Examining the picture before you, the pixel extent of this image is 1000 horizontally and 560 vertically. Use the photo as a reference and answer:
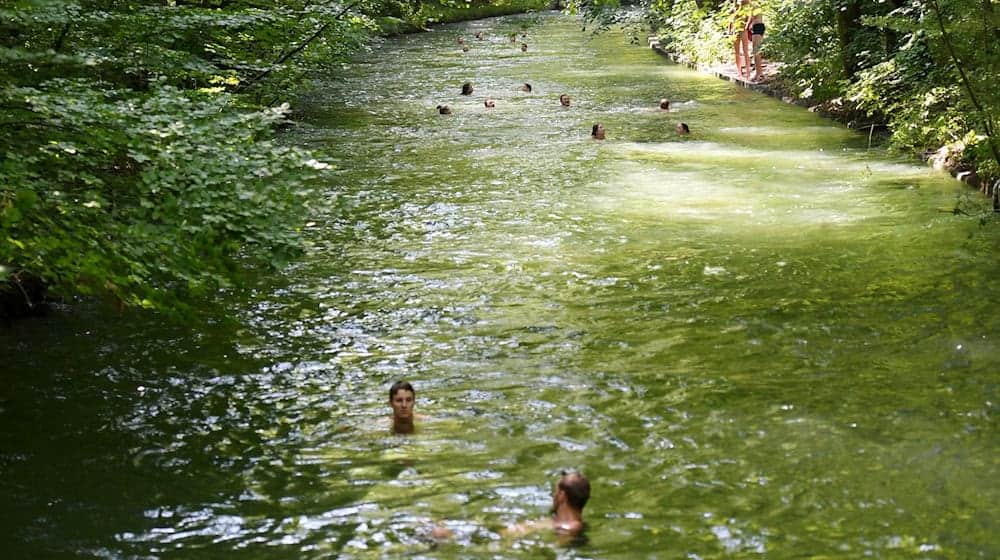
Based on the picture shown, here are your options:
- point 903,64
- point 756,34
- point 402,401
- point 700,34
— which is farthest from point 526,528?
point 700,34

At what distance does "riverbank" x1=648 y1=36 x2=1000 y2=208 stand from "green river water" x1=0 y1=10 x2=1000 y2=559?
33 cm

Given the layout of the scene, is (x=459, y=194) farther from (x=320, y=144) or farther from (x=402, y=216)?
(x=320, y=144)

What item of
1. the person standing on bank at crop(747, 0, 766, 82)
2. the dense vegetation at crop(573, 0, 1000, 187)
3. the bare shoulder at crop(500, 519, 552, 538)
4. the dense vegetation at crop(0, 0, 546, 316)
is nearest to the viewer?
the bare shoulder at crop(500, 519, 552, 538)

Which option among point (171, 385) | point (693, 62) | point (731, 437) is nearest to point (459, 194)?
point (171, 385)

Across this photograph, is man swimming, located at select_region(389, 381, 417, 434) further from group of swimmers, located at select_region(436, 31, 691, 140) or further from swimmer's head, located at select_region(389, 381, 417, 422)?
group of swimmers, located at select_region(436, 31, 691, 140)

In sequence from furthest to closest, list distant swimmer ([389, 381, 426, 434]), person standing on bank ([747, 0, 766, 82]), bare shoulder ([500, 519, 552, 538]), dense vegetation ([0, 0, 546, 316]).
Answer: person standing on bank ([747, 0, 766, 82]), distant swimmer ([389, 381, 426, 434]), dense vegetation ([0, 0, 546, 316]), bare shoulder ([500, 519, 552, 538])

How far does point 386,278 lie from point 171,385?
13.6ft

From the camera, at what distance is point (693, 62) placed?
40.9m

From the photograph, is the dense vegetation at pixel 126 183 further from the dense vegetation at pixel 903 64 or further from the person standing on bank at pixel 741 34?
the person standing on bank at pixel 741 34

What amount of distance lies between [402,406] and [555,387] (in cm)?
172

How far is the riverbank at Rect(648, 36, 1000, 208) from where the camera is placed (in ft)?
62.1

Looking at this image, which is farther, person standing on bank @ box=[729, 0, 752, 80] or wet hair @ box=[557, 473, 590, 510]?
person standing on bank @ box=[729, 0, 752, 80]

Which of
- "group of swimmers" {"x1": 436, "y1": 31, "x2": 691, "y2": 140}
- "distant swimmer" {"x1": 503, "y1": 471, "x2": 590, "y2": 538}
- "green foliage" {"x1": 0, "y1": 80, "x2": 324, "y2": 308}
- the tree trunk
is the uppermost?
the tree trunk

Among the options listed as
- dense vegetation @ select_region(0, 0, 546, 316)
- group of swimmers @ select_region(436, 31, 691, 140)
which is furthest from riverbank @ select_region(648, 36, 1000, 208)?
dense vegetation @ select_region(0, 0, 546, 316)
